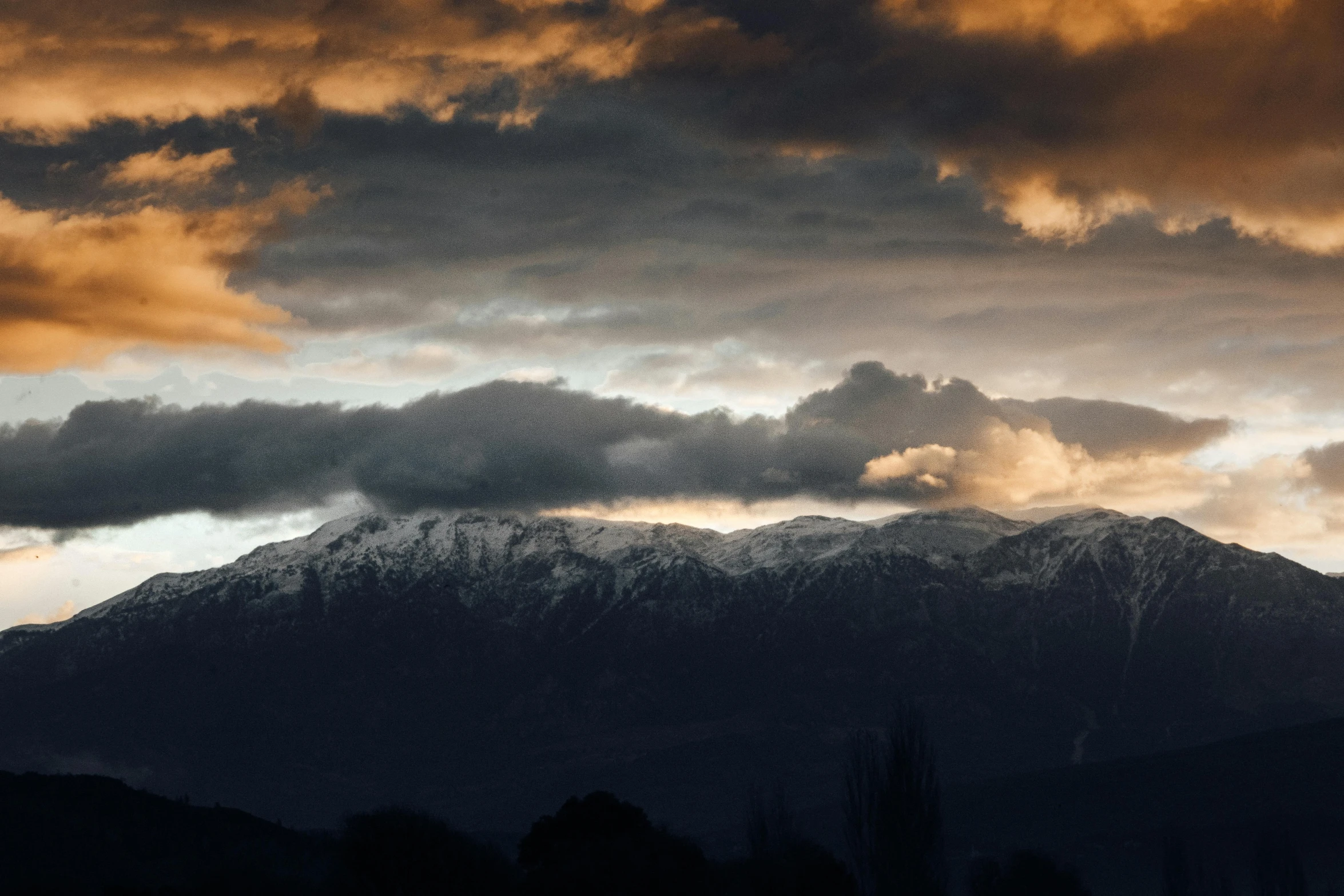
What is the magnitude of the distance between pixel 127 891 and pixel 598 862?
161 ft

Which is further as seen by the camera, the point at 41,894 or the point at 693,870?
the point at 41,894

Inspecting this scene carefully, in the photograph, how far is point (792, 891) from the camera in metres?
200

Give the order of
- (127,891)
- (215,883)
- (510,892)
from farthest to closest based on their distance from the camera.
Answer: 1. (215,883)
2. (510,892)
3. (127,891)

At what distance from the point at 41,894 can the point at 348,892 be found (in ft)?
132

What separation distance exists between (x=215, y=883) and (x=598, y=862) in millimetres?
51421

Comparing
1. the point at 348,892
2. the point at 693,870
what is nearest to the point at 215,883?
the point at 348,892

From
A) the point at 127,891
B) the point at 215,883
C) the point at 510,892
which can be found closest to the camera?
the point at 127,891

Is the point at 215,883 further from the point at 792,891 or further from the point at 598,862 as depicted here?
the point at 792,891

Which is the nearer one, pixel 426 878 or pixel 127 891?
pixel 127 891

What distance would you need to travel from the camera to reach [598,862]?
582ft

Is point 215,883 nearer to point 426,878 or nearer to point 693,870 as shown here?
point 426,878

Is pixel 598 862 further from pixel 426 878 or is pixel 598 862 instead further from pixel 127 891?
pixel 127 891

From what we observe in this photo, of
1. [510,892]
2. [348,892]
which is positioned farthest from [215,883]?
[510,892]

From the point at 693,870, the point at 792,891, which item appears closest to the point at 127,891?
the point at 693,870
